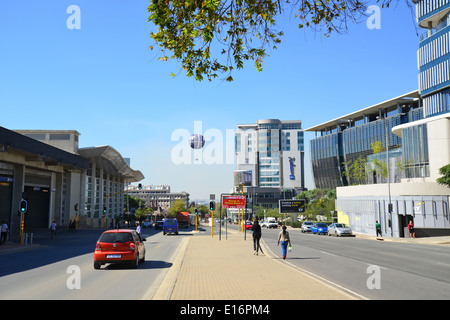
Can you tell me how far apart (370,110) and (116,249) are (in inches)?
3868

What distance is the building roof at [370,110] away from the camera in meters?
90.2

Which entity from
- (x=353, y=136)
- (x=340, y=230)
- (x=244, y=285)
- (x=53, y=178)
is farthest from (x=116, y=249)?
(x=353, y=136)

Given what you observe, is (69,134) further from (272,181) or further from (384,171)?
(272,181)

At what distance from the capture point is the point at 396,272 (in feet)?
46.3

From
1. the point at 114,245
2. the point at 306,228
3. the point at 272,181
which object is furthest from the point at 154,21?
the point at 272,181

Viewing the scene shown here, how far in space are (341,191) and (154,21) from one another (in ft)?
176

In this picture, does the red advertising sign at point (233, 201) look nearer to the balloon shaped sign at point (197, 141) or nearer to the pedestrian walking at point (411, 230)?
the pedestrian walking at point (411, 230)

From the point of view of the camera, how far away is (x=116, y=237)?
1571 centimetres

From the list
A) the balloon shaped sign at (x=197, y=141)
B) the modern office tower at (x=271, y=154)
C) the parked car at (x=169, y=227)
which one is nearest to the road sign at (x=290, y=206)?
the balloon shaped sign at (x=197, y=141)

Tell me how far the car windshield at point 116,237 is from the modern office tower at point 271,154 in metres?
155

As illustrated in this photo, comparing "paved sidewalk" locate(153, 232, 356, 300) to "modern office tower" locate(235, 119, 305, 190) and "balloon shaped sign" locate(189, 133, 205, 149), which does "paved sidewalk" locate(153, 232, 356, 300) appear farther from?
"modern office tower" locate(235, 119, 305, 190)

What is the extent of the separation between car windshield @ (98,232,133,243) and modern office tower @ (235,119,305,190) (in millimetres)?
155084

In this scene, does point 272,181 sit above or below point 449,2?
below

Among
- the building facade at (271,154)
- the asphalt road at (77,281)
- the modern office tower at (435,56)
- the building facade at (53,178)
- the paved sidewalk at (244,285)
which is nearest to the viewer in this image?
the paved sidewalk at (244,285)
